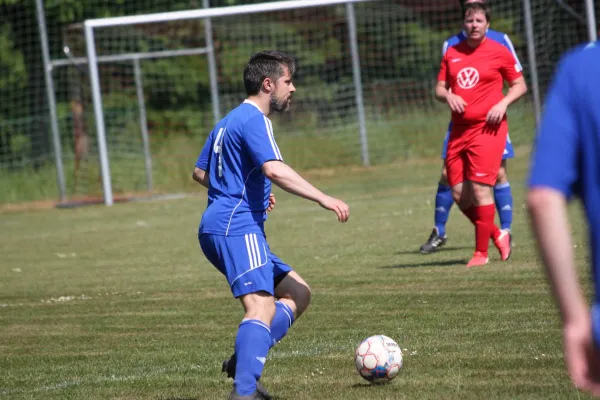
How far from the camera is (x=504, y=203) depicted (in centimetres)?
1013

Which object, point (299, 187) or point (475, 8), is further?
point (475, 8)

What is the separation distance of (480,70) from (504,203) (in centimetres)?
145

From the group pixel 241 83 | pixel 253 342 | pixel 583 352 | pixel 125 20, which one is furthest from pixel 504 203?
pixel 241 83

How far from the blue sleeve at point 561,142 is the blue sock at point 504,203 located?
26.1ft

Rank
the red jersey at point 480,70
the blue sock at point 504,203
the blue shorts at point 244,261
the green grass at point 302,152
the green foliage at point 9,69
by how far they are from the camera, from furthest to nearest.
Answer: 1. the green foliage at point 9,69
2. the green grass at point 302,152
3. the blue sock at point 504,203
4. the red jersey at point 480,70
5. the blue shorts at point 244,261

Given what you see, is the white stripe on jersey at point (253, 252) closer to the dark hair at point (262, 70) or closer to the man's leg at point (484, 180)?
the dark hair at point (262, 70)

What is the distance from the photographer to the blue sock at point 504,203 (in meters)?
10.1

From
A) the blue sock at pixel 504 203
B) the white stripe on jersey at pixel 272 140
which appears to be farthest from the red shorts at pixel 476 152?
the white stripe on jersey at pixel 272 140

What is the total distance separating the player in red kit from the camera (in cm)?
899

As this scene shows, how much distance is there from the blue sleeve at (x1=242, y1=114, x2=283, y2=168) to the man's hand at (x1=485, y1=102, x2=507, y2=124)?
4.45 meters

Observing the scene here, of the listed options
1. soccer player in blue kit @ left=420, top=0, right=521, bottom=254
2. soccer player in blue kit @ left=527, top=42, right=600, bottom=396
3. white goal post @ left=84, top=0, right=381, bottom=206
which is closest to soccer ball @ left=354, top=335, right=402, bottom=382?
soccer player in blue kit @ left=527, top=42, right=600, bottom=396

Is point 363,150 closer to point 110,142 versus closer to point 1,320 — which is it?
point 110,142

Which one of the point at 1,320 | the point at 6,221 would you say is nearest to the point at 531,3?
the point at 6,221

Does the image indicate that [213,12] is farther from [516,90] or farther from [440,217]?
[516,90]
